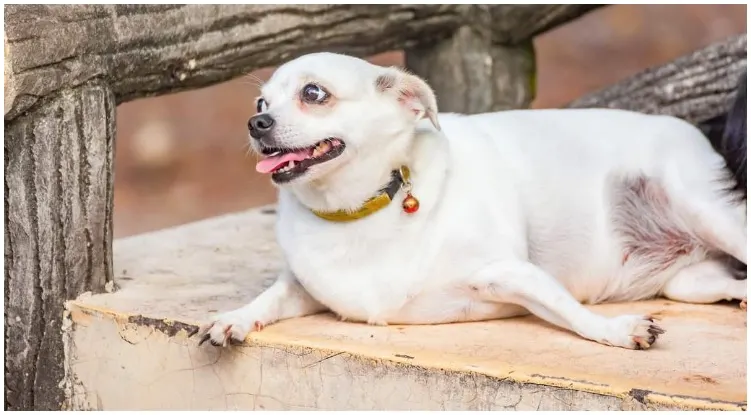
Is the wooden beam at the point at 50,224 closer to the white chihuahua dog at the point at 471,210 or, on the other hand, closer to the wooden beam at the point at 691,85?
the white chihuahua dog at the point at 471,210

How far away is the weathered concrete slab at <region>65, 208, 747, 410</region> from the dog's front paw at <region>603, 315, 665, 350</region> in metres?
0.02

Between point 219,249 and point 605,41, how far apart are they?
17.4 feet

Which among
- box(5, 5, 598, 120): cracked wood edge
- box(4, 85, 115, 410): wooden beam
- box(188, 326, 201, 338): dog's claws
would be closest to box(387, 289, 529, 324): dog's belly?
box(188, 326, 201, 338): dog's claws

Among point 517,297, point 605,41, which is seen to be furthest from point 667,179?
point 605,41

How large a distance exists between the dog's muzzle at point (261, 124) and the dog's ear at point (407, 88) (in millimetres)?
277

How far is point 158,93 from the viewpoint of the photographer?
3.05 m

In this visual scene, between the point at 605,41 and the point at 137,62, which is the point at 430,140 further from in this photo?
the point at 605,41

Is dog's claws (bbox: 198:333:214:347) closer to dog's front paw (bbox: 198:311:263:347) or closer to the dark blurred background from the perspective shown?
dog's front paw (bbox: 198:311:263:347)

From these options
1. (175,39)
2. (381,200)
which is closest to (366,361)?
(381,200)

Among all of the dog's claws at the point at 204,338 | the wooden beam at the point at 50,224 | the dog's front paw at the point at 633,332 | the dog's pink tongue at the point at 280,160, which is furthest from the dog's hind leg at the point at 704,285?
the wooden beam at the point at 50,224

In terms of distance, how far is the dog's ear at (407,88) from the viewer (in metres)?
2.46

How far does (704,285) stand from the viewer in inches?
110

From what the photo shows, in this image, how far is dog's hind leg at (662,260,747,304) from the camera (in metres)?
2.76

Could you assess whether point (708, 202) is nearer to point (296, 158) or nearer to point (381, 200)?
point (381, 200)
